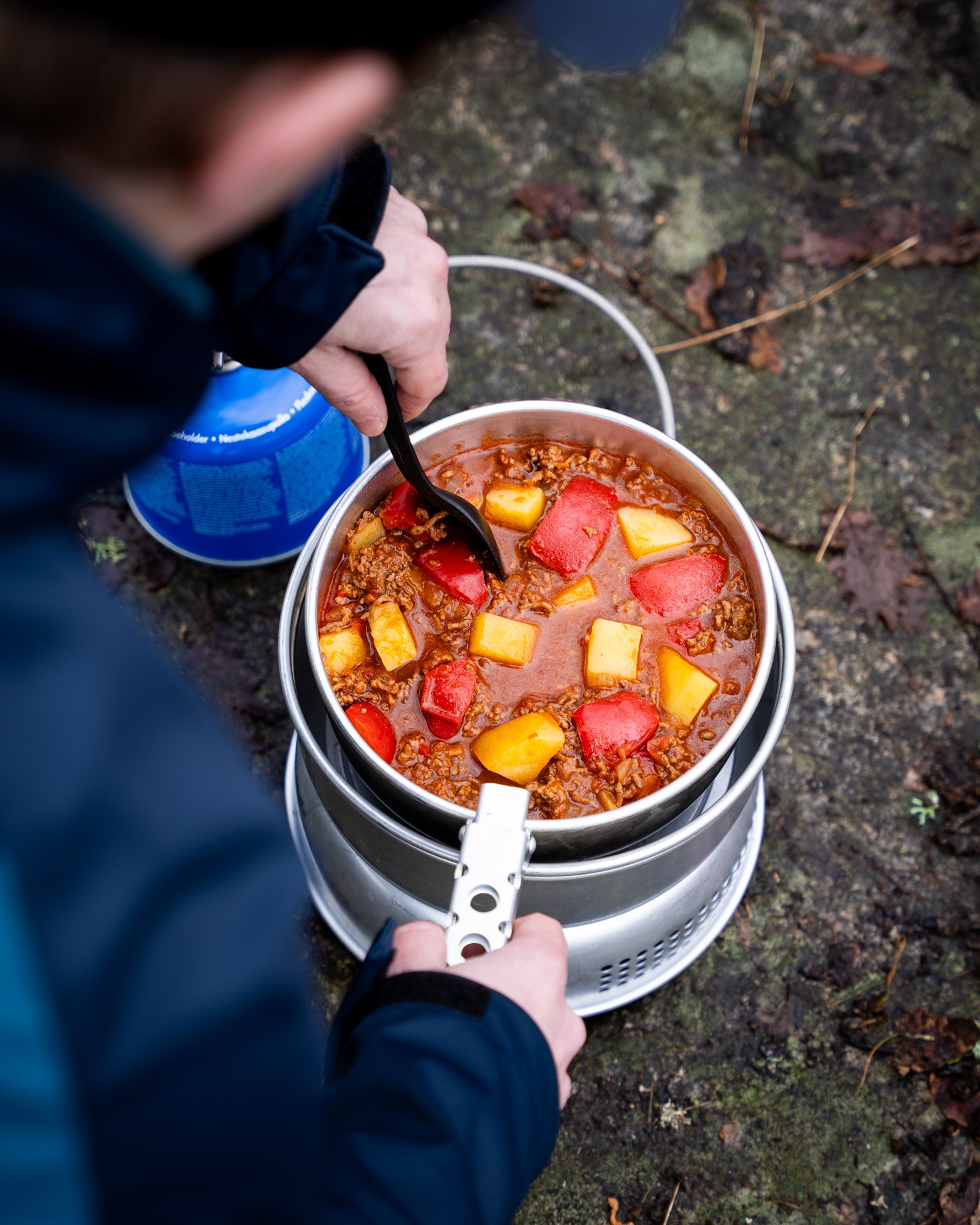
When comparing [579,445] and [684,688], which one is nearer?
[684,688]

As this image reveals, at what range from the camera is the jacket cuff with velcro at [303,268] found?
1.32m

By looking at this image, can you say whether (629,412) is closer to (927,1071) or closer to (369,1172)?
(927,1071)

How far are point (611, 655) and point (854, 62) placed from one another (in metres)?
2.63

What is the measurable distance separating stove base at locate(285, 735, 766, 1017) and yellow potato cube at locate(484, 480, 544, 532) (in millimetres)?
673

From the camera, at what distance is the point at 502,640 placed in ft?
5.91

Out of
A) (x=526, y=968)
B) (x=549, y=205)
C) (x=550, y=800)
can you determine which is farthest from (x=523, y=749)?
(x=549, y=205)

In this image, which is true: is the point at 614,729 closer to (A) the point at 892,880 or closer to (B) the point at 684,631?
(B) the point at 684,631

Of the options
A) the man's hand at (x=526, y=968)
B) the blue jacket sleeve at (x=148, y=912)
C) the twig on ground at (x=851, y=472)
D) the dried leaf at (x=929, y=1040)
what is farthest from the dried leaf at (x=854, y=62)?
the blue jacket sleeve at (x=148, y=912)

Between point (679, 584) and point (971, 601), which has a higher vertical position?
point (679, 584)

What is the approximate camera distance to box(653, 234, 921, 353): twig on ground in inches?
112

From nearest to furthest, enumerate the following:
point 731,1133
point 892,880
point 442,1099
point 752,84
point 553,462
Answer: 1. point 442,1099
2. point 553,462
3. point 731,1133
4. point 892,880
5. point 752,84

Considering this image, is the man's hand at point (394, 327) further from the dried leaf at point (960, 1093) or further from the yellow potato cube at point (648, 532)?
the dried leaf at point (960, 1093)

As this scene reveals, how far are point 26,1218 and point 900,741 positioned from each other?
2213mm

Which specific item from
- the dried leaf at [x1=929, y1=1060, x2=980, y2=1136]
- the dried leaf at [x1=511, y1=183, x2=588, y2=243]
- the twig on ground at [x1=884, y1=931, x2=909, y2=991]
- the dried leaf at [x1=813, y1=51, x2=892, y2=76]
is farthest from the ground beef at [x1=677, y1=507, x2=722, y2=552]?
the dried leaf at [x1=813, y1=51, x2=892, y2=76]
